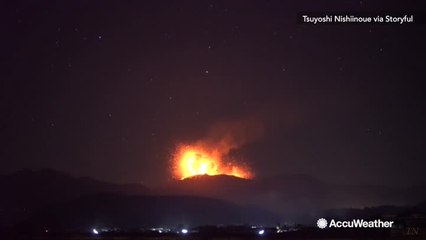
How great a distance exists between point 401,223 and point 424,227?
612 centimetres

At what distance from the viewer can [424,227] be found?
315ft

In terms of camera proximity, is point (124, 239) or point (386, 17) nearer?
point (386, 17)

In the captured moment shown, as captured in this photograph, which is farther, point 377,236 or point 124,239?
point 124,239

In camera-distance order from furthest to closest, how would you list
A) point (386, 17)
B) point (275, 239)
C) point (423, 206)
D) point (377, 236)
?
point (423, 206) < point (275, 239) < point (377, 236) < point (386, 17)

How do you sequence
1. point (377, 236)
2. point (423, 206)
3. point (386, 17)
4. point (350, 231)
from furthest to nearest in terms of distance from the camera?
point (423, 206), point (350, 231), point (377, 236), point (386, 17)

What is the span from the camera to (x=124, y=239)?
100625mm

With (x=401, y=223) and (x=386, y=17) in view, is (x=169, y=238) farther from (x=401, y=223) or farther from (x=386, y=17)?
(x=386, y=17)

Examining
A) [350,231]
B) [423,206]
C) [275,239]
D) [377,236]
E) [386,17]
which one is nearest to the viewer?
[386,17]

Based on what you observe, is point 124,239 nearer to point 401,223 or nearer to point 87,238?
point 87,238

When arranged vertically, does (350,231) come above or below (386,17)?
below

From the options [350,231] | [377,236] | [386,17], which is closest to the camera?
[386,17]

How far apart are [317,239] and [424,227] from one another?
18405 mm

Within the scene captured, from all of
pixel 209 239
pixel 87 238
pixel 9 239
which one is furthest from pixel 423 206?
pixel 9 239

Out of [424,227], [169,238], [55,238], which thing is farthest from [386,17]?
[55,238]
